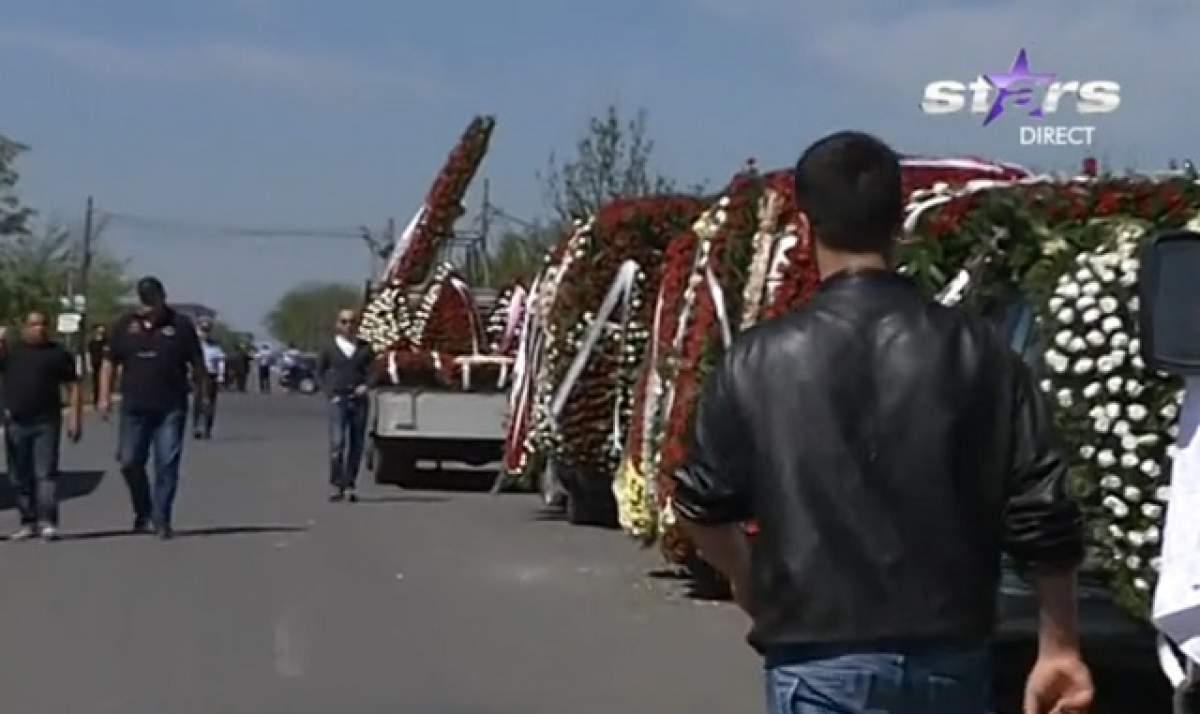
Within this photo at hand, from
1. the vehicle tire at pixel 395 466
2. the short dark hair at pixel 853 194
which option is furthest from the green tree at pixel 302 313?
the short dark hair at pixel 853 194

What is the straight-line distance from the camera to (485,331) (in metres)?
27.1

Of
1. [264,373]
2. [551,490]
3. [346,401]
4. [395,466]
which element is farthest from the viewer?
[264,373]

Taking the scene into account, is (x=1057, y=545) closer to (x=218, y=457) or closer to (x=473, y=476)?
(x=473, y=476)

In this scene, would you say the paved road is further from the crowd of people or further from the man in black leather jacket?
the man in black leather jacket

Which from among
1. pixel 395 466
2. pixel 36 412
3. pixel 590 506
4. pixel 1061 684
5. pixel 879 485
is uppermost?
pixel 879 485

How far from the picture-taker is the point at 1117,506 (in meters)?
8.83

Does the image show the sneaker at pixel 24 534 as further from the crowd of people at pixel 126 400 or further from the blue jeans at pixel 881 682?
the blue jeans at pixel 881 682

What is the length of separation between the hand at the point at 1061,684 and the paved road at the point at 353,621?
6.12m

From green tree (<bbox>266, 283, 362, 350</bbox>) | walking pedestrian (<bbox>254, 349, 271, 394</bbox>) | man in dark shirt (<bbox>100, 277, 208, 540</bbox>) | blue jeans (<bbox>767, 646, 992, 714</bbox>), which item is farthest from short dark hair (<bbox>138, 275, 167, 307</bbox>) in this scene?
green tree (<bbox>266, 283, 362, 350</bbox>)

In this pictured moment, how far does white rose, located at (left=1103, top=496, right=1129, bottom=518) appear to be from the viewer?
8812 mm

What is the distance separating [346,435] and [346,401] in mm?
333

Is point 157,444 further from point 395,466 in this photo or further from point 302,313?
point 302,313

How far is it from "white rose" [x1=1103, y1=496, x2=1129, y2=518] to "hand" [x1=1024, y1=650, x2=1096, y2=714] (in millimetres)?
4827

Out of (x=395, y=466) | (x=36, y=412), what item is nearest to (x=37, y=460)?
(x=36, y=412)
